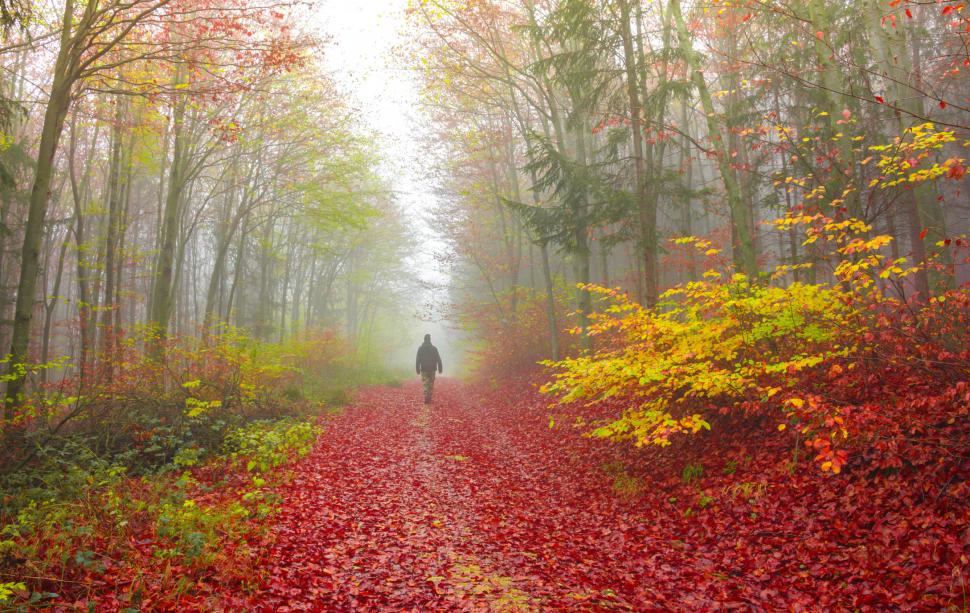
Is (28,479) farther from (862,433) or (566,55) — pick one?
(566,55)

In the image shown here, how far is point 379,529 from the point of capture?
18.7ft

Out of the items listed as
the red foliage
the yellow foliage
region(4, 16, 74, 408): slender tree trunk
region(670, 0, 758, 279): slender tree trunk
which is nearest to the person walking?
Answer: the red foliage

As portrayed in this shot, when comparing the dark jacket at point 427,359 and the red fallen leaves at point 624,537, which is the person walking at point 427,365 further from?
the red fallen leaves at point 624,537

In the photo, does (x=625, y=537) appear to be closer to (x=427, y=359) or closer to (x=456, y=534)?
(x=456, y=534)

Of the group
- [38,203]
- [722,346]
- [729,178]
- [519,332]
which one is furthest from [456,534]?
[519,332]

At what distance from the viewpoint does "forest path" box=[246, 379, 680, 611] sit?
4309 mm

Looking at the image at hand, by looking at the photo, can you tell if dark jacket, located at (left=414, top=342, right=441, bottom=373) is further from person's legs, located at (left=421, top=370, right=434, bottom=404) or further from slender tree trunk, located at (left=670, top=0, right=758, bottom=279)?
slender tree trunk, located at (left=670, top=0, right=758, bottom=279)

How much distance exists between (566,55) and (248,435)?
33.5 ft

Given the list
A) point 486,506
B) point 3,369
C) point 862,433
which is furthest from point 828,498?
point 3,369

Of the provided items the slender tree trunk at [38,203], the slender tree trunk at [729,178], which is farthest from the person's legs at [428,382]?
the slender tree trunk at [38,203]

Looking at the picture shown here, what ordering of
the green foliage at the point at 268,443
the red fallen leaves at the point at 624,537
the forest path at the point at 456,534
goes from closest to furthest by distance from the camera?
the red fallen leaves at the point at 624,537
the forest path at the point at 456,534
the green foliage at the point at 268,443

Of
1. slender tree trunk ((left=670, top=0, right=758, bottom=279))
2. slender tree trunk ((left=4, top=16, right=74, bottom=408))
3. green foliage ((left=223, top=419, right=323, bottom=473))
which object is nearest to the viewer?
slender tree trunk ((left=4, top=16, right=74, bottom=408))

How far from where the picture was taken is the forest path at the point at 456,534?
14.1ft

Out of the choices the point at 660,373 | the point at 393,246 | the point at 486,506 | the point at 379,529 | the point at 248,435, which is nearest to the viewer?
the point at 379,529
